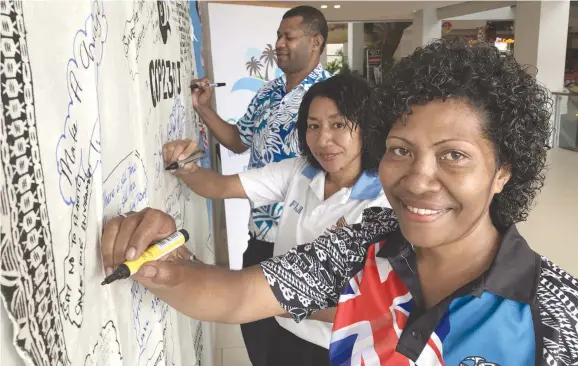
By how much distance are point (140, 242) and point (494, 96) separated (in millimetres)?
656

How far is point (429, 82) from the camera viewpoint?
91 centimetres

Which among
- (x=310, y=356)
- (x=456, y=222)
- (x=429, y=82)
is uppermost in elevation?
(x=429, y=82)

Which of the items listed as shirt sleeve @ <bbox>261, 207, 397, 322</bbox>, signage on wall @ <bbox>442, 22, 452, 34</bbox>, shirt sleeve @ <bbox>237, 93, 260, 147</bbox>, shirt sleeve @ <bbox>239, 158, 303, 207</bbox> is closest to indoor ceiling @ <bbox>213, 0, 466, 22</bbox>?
signage on wall @ <bbox>442, 22, 452, 34</bbox>

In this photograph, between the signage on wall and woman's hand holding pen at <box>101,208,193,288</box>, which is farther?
the signage on wall

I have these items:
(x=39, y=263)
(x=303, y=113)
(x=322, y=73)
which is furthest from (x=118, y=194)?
(x=322, y=73)

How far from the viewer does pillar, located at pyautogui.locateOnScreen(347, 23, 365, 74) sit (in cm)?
1692

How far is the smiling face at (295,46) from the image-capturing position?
232 cm

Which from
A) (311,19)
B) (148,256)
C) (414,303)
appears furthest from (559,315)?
(311,19)

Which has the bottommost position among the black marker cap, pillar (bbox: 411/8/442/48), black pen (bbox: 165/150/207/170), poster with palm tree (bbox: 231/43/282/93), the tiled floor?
the tiled floor

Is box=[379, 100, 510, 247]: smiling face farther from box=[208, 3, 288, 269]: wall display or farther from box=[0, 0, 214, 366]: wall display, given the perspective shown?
box=[208, 3, 288, 269]: wall display

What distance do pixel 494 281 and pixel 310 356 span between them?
959 mm

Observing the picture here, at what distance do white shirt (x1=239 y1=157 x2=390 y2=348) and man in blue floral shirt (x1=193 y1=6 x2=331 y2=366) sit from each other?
192 mm

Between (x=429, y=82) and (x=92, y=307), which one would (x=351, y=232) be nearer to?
(x=429, y=82)

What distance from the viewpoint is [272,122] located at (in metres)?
2.13
